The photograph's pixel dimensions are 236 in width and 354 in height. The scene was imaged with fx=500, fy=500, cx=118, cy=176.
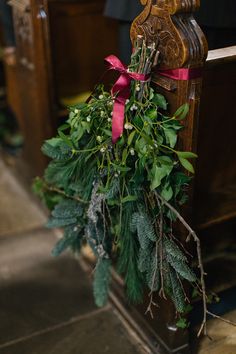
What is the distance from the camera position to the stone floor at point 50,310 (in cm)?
197

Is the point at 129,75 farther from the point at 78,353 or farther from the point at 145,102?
the point at 78,353

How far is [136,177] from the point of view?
1.58 meters

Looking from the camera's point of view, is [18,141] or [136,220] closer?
[136,220]

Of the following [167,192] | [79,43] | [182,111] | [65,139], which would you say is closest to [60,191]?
[65,139]

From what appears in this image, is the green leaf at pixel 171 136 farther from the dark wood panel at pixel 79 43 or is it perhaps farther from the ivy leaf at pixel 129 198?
the dark wood panel at pixel 79 43

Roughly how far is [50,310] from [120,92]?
1088 mm

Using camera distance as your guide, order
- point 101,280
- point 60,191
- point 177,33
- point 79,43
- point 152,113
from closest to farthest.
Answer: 1. point 177,33
2. point 152,113
3. point 101,280
4. point 60,191
5. point 79,43

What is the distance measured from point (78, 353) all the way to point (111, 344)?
14 centimetres

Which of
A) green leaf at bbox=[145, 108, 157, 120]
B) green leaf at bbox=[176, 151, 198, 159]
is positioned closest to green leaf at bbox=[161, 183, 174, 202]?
green leaf at bbox=[176, 151, 198, 159]

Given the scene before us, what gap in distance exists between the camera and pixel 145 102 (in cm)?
158

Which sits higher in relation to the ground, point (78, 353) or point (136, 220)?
point (136, 220)

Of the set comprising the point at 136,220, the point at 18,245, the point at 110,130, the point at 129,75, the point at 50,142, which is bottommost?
the point at 18,245

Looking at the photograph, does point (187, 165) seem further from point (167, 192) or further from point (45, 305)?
point (45, 305)

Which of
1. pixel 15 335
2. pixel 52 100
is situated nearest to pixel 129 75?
pixel 52 100
